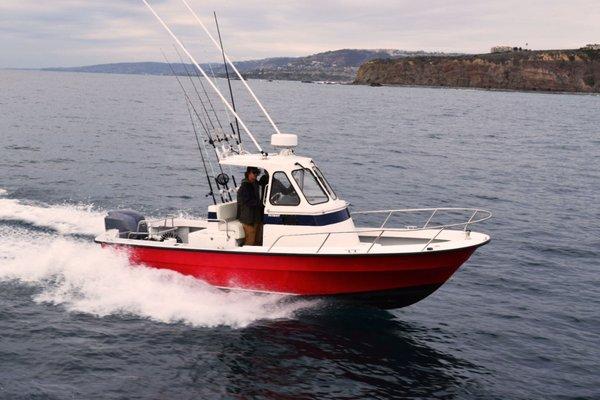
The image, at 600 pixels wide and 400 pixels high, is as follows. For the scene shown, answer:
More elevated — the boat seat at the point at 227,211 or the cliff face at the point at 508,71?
the cliff face at the point at 508,71

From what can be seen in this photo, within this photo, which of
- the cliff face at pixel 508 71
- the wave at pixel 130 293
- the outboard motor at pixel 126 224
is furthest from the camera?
the cliff face at pixel 508 71

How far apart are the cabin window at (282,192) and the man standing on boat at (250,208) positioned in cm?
43

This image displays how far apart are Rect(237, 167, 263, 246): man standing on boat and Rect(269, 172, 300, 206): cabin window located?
0.43 meters

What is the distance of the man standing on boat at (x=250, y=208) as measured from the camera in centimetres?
1327

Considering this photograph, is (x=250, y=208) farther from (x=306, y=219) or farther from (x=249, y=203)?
(x=306, y=219)

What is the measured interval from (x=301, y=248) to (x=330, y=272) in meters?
0.78

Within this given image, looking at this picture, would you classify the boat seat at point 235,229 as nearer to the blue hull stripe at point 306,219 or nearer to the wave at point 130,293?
the blue hull stripe at point 306,219

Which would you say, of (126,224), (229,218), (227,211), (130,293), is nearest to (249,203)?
(227,211)

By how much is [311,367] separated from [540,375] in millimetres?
4211

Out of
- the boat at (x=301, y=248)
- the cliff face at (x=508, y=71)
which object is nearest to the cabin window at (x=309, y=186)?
the boat at (x=301, y=248)

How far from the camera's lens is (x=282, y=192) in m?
13.1

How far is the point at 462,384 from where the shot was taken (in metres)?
10.8

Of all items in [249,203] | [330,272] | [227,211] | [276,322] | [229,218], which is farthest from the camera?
[229,218]

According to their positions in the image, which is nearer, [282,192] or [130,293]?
[282,192]
